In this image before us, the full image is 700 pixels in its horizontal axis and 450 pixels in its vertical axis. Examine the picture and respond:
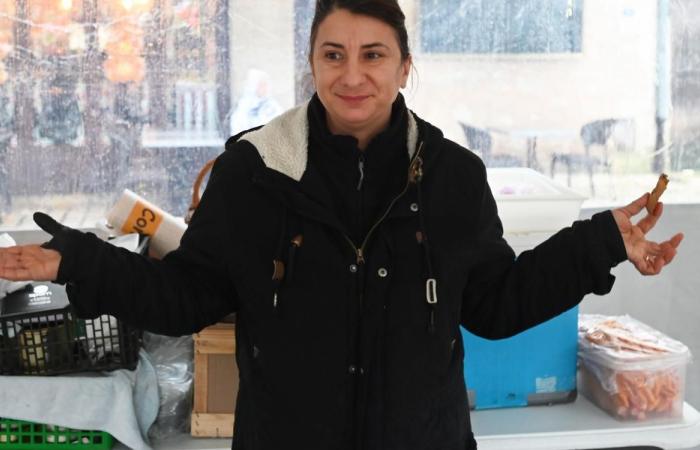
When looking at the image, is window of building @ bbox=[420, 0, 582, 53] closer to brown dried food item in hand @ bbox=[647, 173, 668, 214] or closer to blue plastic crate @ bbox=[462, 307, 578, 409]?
blue plastic crate @ bbox=[462, 307, 578, 409]

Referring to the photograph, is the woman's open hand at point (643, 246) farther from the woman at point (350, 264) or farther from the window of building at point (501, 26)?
the window of building at point (501, 26)

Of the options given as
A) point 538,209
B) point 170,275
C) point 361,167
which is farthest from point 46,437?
point 538,209

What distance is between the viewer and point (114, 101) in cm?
247

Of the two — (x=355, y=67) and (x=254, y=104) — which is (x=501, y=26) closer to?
(x=254, y=104)

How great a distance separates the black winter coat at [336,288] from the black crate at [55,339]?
53 cm

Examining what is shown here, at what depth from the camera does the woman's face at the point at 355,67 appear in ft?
4.49

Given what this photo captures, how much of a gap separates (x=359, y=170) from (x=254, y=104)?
48.4 inches

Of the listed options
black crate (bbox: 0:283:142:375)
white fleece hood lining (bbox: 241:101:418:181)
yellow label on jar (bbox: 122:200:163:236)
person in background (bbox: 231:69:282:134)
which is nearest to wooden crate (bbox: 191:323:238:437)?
black crate (bbox: 0:283:142:375)

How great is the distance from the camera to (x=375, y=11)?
4.55 ft

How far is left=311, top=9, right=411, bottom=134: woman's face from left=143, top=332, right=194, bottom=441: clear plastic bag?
32.8 inches

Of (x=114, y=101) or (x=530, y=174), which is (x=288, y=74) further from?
(x=530, y=174)

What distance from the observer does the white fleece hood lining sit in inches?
55.1

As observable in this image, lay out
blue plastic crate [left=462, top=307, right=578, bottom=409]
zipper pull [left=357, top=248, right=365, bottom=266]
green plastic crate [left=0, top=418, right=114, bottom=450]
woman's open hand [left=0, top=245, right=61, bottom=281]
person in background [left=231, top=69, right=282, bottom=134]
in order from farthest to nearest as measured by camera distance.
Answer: person in background [left=231, top=69, right=282, bottom=134] → blue plastic crate [left=462, top=307, right=578, bottom=409] → green plastic crate [left=0, top=418, right=114, bottom=450] → zipper pull [left=357, top=248, right=365, bottom=266] → woman's open hand [left=0, top=245, right=61, bottom=281]

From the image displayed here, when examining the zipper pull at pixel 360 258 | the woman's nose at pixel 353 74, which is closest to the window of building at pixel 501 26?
the woman's nose at pixel 353 74
